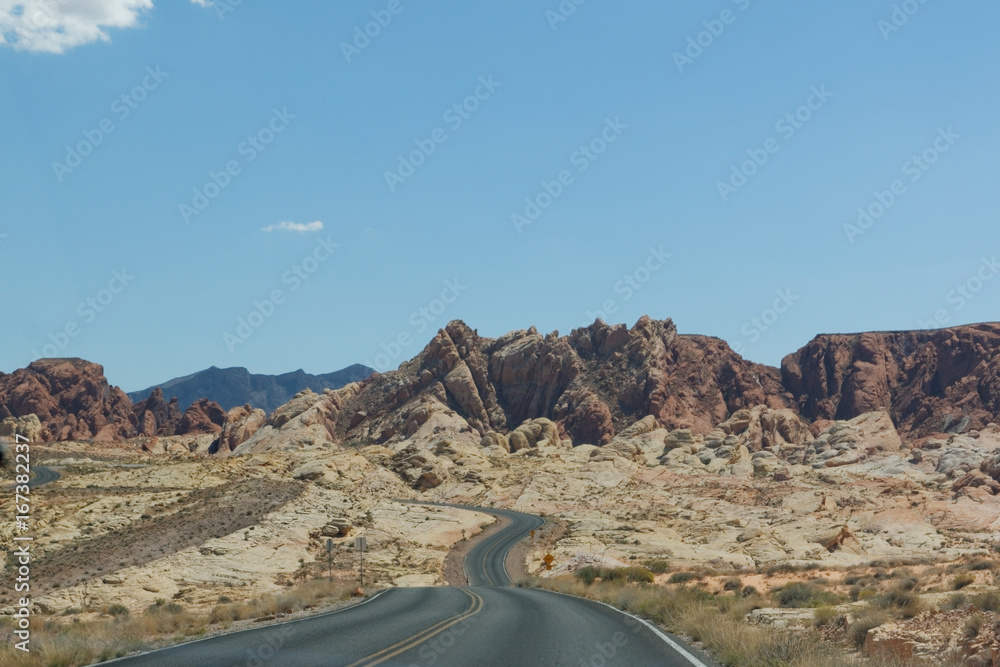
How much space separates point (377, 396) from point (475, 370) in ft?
66.2

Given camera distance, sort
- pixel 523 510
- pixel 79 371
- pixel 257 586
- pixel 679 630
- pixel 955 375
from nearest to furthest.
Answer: pixel 679 630 < pixel 257 586 < pixel 523 510 < pixel 955 375 < pixel 79 371

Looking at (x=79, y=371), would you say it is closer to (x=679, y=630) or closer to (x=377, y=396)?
(x=377, y=396)

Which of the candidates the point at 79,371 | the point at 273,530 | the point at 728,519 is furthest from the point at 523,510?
the point at 79,371

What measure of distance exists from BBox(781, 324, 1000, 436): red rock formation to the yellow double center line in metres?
160

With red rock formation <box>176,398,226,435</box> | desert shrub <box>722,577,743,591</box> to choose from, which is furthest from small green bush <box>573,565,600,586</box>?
red rock formation <box>176,398,226,435</box>

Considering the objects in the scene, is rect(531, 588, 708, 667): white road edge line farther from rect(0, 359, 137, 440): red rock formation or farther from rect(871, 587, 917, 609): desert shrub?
rect(0, 359, 137, 440): red rock formation

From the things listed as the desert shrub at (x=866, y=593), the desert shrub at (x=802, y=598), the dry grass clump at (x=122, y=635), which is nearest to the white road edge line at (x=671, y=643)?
the desert shrub at (x=802, y=598)

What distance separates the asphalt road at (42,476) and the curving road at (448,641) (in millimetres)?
59623

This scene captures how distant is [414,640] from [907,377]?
646ft

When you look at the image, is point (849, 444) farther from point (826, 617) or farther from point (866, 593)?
point (826, 617)

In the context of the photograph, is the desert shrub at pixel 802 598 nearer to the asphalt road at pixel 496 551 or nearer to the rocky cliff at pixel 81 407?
the asphalt road at pixel 496 551

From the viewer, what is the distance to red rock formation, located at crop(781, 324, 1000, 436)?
520ft

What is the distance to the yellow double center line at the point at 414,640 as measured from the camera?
11823mm

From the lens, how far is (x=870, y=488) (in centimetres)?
8606
